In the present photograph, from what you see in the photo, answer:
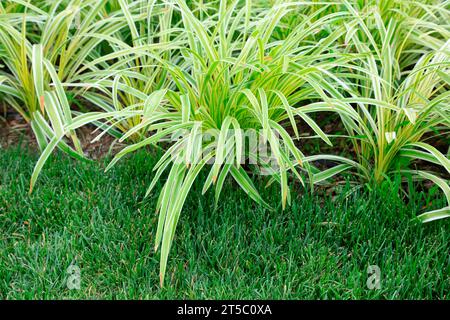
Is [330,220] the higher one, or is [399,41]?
[399,41]

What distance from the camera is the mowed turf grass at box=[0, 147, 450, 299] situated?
2119mm

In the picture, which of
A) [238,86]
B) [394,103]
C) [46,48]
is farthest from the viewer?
[46,48]

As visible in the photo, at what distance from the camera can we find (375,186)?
8.19 feet

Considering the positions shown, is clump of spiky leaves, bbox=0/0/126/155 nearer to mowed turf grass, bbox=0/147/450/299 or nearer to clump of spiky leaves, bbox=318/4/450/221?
mowed turf grass, bbox=0/147/450/299

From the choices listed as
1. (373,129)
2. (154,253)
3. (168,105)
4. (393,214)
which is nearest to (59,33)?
(168,105)

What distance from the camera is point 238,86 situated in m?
2.38

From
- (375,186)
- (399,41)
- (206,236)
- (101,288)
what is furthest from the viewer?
(399,41)

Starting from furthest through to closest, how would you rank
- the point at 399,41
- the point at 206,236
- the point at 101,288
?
the point at 399,41 < the point at 206,236 < the point at 101,288

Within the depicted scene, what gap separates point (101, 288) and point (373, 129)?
1225mm

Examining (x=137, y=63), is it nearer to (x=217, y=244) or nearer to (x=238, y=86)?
(x=238, y=86)

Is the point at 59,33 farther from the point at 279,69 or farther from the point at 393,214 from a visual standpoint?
the point at 393,214

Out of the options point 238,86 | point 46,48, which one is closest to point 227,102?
point 238,86

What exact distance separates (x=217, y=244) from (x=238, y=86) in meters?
0.60

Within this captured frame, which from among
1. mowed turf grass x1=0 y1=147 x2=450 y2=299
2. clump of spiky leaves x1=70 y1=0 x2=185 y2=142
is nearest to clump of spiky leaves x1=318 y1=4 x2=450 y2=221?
mowed turf grass x1=0 y1=147 x2=450 y2=299
